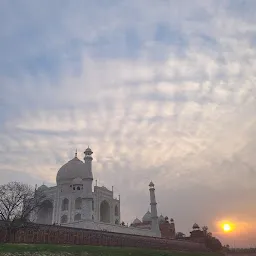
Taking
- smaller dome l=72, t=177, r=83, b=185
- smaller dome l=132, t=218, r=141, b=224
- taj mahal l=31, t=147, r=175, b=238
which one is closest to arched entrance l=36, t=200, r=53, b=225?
taj mahal l=31, t=147, r=175, b=238

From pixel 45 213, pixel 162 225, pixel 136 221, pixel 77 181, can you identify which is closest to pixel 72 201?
pixel 77 181

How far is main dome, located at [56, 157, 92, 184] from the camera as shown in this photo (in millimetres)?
75875

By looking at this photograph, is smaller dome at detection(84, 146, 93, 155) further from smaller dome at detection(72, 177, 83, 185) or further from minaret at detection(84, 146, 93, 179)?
smaller dome at detection(72, 177, 83, 185)

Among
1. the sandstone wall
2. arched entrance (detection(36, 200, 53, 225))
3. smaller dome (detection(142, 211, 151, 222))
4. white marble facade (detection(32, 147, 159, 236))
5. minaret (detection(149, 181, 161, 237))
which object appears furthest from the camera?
smaller dome (detection(142, 211, 151, 222))

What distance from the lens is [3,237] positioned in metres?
35.6

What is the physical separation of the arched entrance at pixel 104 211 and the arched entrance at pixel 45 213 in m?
12.0

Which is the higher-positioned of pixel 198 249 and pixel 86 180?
pixel 86 180

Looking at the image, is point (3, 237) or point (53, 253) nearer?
point (53, 253)

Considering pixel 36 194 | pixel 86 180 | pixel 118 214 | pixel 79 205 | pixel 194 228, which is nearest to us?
pixel 36 194

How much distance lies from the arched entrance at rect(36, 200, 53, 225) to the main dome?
629 cm

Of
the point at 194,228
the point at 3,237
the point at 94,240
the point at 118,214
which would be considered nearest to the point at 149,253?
the point at 94,240

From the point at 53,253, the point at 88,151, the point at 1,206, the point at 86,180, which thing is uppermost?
the point at 88,151

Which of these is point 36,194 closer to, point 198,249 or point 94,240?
point 94,240

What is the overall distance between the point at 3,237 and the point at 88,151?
2779cm
